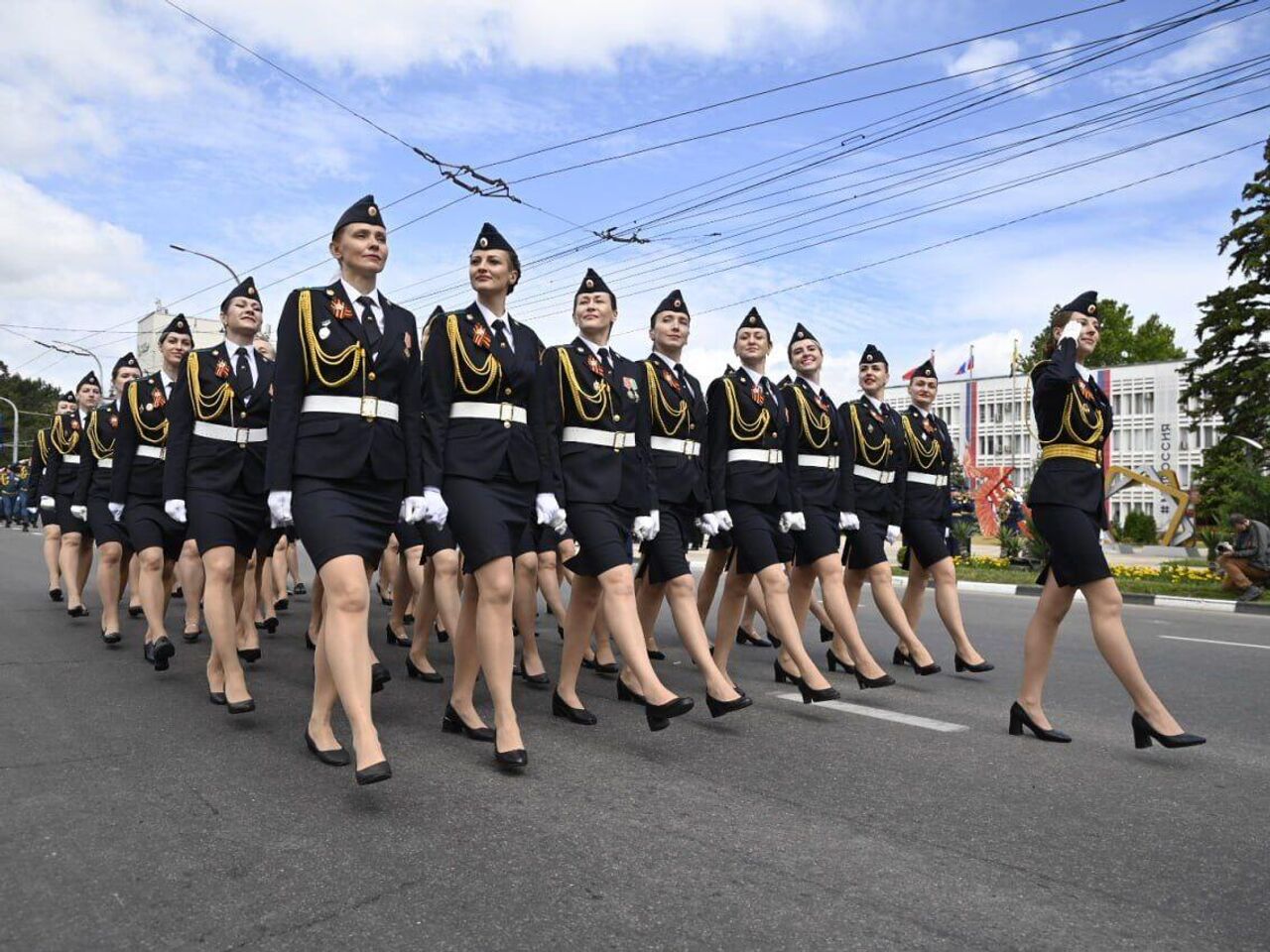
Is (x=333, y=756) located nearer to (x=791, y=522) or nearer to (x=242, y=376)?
(x=242, y=376)

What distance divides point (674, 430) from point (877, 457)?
5.93 feet

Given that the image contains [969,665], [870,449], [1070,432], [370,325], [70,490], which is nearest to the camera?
[370,325]

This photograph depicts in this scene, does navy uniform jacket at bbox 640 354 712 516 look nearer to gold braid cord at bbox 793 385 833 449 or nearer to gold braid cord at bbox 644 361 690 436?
gold braid cord at bbox 644 361 690 436

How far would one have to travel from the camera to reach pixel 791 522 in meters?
6.24

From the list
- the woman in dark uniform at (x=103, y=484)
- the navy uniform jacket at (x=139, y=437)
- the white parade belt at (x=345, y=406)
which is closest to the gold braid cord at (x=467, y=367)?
the white parade belt at (x=345, y=406)

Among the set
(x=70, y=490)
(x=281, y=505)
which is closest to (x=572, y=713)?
(x=281, y=505)

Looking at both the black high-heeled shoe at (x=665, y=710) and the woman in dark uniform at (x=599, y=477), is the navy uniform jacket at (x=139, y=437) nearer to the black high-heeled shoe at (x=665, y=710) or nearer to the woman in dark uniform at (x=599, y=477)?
the woman in dark uniform at (x=599, y=477)

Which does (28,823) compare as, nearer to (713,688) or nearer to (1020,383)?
(713,688)

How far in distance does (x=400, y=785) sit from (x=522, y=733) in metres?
1.05

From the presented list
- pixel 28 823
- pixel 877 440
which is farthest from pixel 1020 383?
pixel 28 823

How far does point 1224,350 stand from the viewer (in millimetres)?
36406

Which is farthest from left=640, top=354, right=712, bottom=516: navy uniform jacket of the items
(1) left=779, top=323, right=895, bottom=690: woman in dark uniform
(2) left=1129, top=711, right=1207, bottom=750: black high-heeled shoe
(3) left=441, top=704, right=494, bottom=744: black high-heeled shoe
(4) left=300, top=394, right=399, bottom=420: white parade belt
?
(2) left=1129, top=711, right=1207, bottom=750: black high-heeled shoe

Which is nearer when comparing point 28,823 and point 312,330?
point 28,823

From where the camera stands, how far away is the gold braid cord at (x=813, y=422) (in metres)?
6.71
